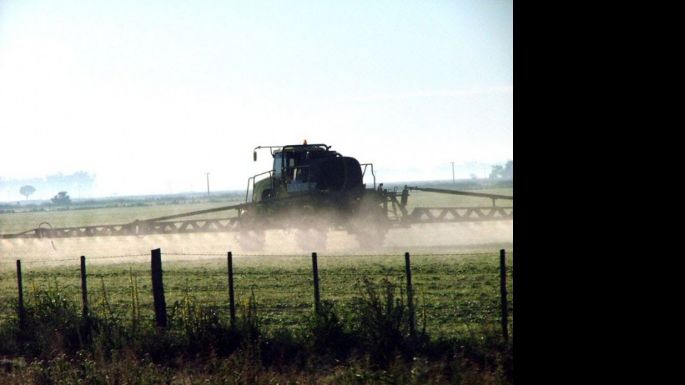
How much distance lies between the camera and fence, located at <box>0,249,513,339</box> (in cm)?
1170

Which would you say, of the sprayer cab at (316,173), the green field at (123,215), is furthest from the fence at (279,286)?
the green field at (123,215)

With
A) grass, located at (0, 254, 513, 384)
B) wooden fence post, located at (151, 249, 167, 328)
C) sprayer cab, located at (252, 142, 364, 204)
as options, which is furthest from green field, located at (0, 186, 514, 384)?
sprayer cab, located at (252, 142, 364, 204)

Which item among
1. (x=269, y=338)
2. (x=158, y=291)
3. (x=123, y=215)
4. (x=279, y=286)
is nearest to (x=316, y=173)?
(x=279, y=286)

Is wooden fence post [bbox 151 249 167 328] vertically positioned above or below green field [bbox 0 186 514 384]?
above

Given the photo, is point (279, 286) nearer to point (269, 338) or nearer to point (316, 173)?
point (269, 338)

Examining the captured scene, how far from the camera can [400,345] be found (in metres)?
10.1

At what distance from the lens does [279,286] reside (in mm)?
17109

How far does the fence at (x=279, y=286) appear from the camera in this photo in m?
11.7

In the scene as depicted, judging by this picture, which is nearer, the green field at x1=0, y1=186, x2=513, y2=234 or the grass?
the grass

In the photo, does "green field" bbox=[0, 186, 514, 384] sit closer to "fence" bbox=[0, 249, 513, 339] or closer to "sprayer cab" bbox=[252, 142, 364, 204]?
"fence" bbox=[0, 249, 513, 339]

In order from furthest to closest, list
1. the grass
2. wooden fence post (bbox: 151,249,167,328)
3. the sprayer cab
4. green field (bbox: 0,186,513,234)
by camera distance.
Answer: green field (bbox: 0,186,513,234), the sprayer cab, wooden fence post (bbox: 151,249,167,328), the grass
